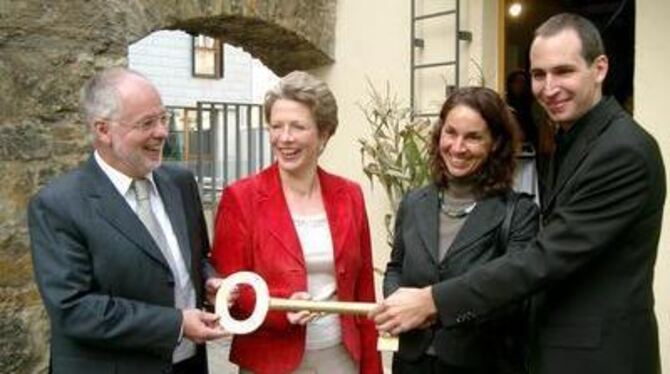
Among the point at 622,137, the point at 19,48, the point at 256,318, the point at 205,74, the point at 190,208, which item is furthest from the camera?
the point at 205,74

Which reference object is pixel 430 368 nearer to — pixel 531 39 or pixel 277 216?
pixel 277 216

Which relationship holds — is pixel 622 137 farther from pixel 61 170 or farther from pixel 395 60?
pixel 395 60

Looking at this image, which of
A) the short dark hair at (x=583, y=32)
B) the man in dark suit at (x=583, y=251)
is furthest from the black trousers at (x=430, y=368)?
the short dark hair at (x=583, y=32)

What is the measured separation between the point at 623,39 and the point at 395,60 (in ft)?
4.89

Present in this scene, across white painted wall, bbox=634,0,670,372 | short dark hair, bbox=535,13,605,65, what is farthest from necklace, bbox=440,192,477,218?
white painted wall, bbox=634,0,670,372

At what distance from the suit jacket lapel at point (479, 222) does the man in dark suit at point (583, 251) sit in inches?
4.8

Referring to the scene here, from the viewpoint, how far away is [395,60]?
5430 mm

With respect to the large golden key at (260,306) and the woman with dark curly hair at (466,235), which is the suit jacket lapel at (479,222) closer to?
the woman with dark curly hair at (466,235)

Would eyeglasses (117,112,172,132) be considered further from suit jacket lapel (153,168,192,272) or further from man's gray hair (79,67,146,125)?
suit jacket lapel (153,168,192,272)

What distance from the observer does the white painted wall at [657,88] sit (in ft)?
12.8

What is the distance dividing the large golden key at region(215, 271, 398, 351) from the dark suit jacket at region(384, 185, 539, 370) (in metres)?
0.13

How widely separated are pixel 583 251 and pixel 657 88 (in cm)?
238

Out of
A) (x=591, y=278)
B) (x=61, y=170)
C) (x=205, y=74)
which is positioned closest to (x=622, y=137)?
(x=591, y=278)

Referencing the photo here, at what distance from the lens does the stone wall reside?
3893 mm
